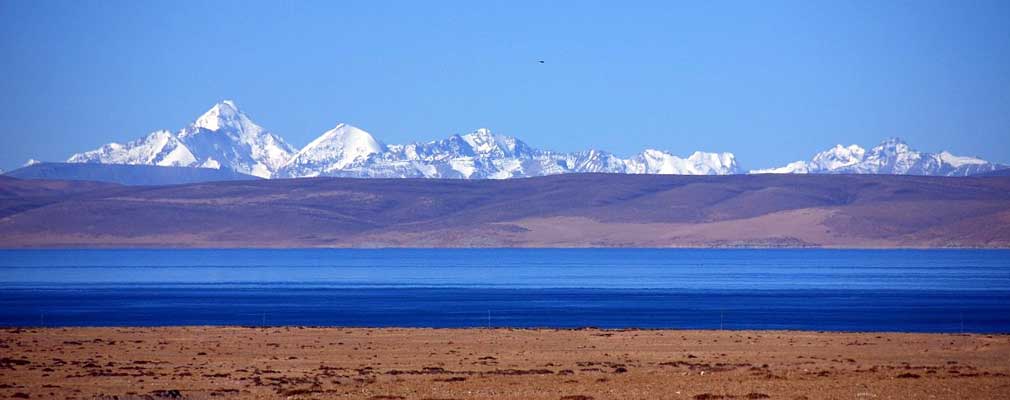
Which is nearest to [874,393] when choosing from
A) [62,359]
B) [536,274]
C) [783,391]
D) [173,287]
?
[783,391]

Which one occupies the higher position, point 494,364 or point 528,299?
point 494,364

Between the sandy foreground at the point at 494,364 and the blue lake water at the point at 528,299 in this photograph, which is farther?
the blue lake water at the point at 528,299

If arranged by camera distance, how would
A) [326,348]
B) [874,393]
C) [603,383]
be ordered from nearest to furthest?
[874,393], [603,383], [326,348]

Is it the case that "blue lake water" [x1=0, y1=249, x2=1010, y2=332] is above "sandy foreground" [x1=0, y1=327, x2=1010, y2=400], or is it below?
below

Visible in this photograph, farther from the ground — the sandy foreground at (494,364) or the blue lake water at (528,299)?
the sandy foreground at (494,364)

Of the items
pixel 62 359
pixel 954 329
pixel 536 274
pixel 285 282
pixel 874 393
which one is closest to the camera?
pixel 874 393

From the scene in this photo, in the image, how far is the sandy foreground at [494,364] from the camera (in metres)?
34.7

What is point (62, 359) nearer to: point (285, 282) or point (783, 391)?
point (783, 391)

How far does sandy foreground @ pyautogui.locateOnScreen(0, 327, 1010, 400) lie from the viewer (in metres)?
34.7

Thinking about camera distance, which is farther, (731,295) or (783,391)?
(731,295)

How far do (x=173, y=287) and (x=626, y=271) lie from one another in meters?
59.8

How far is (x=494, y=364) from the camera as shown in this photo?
43.3 m

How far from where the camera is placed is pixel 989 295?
97.4m

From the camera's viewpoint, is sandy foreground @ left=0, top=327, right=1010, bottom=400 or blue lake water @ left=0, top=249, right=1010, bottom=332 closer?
sandy foreground @ left=0, top=327, right=1010, bottom=400
